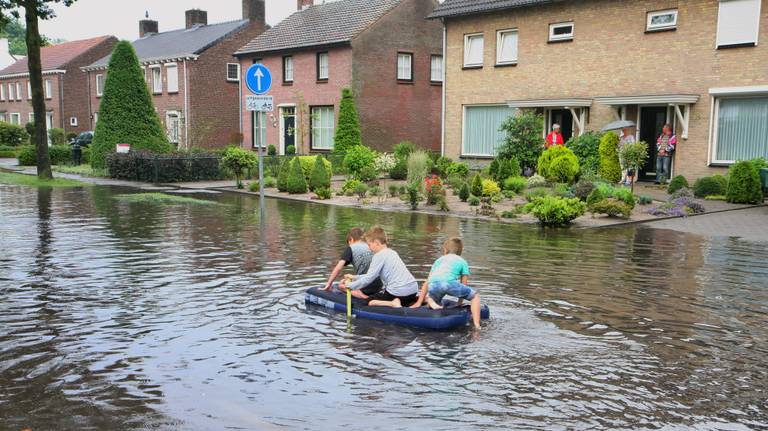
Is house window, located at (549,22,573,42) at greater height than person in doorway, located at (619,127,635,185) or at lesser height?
greater

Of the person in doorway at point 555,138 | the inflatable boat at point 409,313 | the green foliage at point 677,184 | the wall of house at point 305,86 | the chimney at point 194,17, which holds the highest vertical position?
the chimney at point 194,17

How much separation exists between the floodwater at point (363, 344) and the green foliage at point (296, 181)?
10247 mm

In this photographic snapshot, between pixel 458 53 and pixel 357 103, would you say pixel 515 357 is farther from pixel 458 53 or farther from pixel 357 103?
pixel 357 103

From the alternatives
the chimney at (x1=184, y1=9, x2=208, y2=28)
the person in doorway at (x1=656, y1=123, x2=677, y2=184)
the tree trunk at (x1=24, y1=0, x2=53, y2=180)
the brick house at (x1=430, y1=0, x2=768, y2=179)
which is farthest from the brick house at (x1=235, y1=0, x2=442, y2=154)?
the person in doorway at (x1=656, y1=123, x2=677, y2=184)

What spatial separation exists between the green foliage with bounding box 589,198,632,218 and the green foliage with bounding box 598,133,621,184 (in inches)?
220

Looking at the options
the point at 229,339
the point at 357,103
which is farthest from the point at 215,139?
the point at 229,339

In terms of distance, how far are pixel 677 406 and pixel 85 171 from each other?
1238 inches

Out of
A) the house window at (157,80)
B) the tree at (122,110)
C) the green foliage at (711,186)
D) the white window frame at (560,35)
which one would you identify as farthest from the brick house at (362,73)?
the green foliage at (711,186)

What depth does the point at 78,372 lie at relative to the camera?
262 inches

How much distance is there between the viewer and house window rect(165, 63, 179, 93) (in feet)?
158

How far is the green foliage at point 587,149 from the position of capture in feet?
79.6

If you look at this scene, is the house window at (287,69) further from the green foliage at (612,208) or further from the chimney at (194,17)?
the green foliage at (612,208)

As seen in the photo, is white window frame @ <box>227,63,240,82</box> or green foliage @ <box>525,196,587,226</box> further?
white window frame @ <box>227,63,240,82</box>

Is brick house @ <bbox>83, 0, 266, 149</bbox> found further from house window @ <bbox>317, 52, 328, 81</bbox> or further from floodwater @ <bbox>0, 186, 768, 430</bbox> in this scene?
floodwater @ <bbox>0, 186, 768, 430</bbox>
